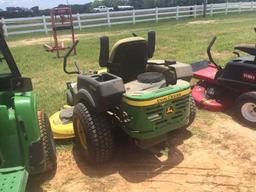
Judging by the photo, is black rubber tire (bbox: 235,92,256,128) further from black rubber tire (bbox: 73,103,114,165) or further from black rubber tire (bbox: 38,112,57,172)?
black rubber tire (bbox: 38,112,57,172)

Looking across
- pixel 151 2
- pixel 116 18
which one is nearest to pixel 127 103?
pixel 116 18

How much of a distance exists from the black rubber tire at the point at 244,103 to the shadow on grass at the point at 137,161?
1053mm

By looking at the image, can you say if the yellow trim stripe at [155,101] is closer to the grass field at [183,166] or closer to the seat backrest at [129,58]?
the seat backrest at [129,58]

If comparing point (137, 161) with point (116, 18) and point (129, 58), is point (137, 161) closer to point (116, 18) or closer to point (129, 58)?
point (129, 58)

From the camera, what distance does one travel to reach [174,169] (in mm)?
3842

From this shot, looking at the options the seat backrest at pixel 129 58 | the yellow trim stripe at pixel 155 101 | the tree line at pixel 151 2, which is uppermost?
the seat backrest at pixel 129 58

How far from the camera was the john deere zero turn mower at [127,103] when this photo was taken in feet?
11.9

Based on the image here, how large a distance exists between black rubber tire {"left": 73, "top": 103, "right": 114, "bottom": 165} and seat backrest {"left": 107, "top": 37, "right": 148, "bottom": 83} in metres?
0.70

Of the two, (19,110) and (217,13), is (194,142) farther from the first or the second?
(217,13)

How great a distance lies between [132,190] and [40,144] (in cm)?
108

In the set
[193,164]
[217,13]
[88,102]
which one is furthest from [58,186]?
[217,13]

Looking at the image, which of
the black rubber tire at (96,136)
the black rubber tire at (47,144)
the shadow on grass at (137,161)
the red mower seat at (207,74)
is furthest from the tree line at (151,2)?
the black rubber tire at (47,144)

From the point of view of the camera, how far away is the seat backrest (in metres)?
4.10

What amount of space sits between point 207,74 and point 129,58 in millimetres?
1961
